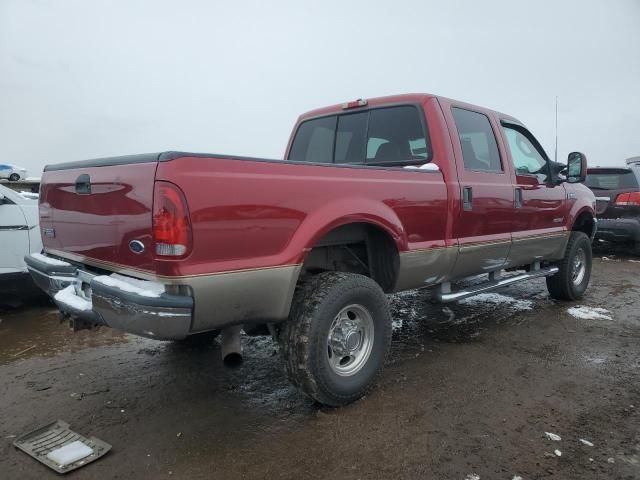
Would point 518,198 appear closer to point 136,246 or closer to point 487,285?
point 487,285

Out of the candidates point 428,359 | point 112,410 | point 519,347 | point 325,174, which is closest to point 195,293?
point 325,174

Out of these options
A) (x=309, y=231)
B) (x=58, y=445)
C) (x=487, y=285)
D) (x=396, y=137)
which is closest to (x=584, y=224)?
(x=487, y=285)

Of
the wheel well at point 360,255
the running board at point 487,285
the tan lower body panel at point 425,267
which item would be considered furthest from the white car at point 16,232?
the running board at point 487,285

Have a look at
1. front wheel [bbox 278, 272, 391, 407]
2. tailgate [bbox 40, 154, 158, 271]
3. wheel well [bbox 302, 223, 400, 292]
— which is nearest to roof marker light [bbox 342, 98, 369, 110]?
wheel well [bbox 302, 223, 400, 292]

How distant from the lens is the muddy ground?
2.43 metres

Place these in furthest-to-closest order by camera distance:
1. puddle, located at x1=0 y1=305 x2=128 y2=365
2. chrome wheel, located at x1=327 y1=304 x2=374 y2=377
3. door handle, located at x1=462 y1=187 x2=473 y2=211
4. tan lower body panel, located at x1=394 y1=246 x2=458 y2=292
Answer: puddle, located at x1=0 y1=305 x2=128 y2=365 → door handle, located at x1=462 y1=187 x2=473 y2=211 → tan lower body panel, located at x1=394 y1=246 x2=458 y2=292 → chrome wheel, located at x1=327 y1=304 x2=374 y2=377

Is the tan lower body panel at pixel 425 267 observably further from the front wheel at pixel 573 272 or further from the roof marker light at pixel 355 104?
the front wheel at pixel 573 272

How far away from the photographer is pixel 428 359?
12.7 ft

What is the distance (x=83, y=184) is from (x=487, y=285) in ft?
11.2

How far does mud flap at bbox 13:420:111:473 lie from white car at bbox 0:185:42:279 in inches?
105

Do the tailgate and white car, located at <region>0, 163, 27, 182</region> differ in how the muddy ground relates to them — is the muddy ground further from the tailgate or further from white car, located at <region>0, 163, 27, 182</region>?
white car, located at <region>0, 163, 27, 182</region>

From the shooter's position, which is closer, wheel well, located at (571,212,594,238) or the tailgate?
the tailgate

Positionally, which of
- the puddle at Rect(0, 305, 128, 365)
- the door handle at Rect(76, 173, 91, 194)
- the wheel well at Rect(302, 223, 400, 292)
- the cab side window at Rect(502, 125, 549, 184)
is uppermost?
the cab side window at Rect(502, 125, 549, 184)

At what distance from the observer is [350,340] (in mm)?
3082
